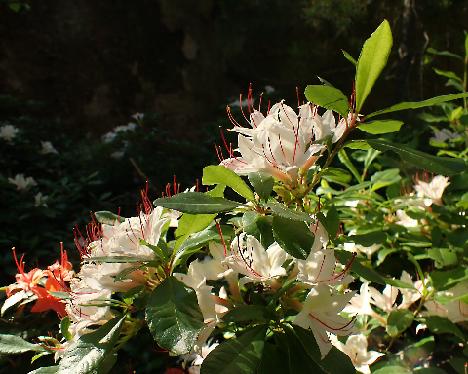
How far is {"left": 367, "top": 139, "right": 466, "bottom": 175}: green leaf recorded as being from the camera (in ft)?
2.06

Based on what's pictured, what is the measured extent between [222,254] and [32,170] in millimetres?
2599

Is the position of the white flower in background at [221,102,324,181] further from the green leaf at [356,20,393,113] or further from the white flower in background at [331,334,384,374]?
the white flower in background at [331,334,384,374]

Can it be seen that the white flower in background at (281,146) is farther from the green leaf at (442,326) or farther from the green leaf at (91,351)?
the green leaf at (442,326)

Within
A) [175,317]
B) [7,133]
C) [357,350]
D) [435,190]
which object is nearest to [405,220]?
[435,190]

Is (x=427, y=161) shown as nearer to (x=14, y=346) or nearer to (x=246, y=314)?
(x=246, y=314)

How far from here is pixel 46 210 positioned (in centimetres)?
240

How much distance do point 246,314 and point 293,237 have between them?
11 cm

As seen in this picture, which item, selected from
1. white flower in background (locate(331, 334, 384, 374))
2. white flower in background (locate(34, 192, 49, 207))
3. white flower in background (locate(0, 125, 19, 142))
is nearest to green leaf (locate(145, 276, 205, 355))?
white flower in background (locate(331, 334, 384, 374))

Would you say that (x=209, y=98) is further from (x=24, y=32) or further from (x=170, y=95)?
(x=24, y=32)

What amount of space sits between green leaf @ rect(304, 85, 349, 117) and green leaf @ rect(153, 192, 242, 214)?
155 mm

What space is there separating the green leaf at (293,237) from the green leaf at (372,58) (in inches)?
7.0

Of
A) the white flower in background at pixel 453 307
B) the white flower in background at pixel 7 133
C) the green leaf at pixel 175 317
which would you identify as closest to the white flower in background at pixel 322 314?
the green leaf at pixel 175 317

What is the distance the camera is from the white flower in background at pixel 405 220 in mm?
1293

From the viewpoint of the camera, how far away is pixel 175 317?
1.94ft
